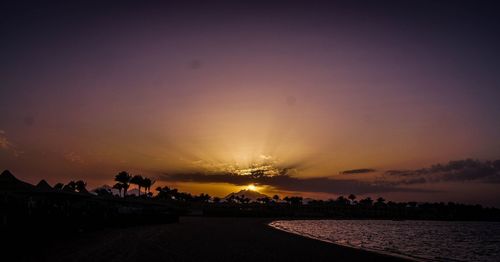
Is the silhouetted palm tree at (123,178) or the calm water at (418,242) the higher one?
the silhouetted palm tree at (123,178)

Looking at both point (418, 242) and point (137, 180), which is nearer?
point (418, 242)

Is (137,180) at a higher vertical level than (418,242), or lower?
higher

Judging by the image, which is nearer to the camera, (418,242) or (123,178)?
(418,242)

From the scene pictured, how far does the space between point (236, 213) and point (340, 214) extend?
96.5 meters

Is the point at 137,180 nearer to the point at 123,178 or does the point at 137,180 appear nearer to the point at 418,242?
the point at 123,178

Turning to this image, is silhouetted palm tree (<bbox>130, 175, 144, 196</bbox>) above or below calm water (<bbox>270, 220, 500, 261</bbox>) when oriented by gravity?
above

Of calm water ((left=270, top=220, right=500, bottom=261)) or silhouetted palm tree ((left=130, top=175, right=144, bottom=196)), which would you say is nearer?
calm water ((left=270, top=220, right=500, bottom=261))

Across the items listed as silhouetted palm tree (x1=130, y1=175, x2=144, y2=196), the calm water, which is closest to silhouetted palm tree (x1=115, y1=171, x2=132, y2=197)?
silhouetted palm tree (x1=130, y1=175, x2=144, y2=196)

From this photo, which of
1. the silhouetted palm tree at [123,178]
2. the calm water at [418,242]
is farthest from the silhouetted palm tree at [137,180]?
the calm water at [418,242]

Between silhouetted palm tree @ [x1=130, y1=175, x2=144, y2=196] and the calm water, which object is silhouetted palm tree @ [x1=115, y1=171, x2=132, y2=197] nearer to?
silhouetted palm tree @ [x1=130, y1=175, x2=144, y2=196]

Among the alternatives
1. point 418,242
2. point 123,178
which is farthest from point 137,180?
point 418,242

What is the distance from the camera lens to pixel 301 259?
19.8 metres

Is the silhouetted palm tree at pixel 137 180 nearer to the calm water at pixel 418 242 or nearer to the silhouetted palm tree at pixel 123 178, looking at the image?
the silhouetted palm tree at pixel 123 178

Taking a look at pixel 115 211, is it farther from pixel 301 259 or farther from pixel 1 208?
pixel 301 259
